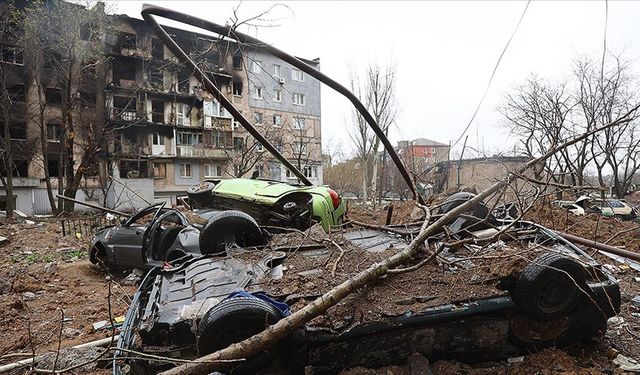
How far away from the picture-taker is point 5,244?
1034cm

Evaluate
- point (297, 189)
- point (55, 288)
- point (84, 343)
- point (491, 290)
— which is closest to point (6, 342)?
point (84, 343)

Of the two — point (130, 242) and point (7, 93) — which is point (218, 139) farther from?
point (130, 242)

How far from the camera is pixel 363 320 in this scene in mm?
2539

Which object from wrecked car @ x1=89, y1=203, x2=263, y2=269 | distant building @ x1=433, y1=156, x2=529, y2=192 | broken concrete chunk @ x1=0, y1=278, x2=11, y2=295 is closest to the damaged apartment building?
distant building @ x1=433, y1=156, x2=529, y2=192

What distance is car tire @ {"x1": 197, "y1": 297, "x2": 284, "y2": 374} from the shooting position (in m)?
2.32

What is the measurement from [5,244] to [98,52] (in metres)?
13.8

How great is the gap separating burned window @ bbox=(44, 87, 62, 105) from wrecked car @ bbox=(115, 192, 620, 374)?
2495cm

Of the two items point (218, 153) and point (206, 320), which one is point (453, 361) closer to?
point (206, 320)

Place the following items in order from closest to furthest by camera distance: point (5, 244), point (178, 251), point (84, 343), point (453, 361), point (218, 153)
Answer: point (453, 361) → point (84, 343) → point (178, 251) → point (5, 244) → point (218, 153)

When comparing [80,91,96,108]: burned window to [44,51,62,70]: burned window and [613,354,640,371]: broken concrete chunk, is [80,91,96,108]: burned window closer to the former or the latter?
[44,51,62,70]: burned window

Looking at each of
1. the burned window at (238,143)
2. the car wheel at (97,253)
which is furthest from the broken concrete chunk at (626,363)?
the burned window at (238,143)

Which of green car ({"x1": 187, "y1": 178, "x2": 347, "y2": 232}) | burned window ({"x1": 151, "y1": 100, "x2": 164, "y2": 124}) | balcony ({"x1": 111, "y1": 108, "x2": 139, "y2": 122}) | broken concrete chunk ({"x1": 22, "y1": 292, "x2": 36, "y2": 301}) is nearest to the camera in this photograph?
broken concrete chunk ({"x1": 22, "y1": 292, "x2": 36, "y2": 301})

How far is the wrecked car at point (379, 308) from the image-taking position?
246cm

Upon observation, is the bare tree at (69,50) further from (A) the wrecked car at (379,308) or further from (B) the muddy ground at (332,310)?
(A) the wrecked car at (379,308)
